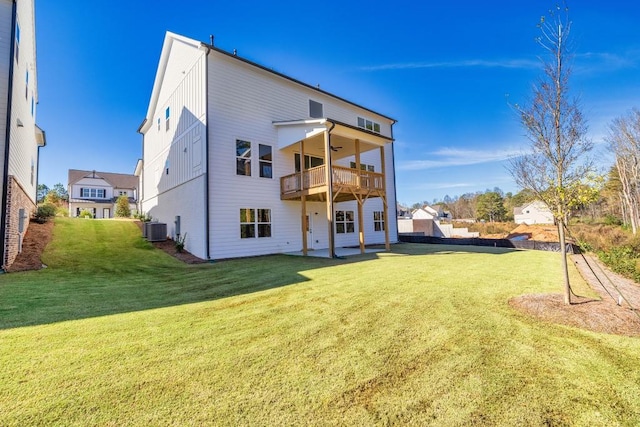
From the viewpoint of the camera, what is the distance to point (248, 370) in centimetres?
288

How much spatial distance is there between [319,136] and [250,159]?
3326mm

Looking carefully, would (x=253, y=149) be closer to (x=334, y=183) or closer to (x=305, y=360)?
(x=334, y=183)

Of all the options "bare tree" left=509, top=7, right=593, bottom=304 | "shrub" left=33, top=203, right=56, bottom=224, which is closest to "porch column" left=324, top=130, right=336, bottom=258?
"bare tree" left=509, top=7, right=593, bottom=304

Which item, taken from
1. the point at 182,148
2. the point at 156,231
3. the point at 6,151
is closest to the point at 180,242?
the point at 156,231

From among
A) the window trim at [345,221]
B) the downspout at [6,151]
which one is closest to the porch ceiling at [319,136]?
the window trim at [345,221]

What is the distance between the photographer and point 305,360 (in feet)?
10.2

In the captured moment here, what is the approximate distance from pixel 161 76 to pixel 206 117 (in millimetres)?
7743

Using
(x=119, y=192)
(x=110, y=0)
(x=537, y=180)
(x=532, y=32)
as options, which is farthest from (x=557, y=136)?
(x=119, y=192)

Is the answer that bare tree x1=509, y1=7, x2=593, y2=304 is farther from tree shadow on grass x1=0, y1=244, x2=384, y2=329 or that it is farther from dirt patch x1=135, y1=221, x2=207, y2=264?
dirt patch x1=135, y1=221, x2=207, y2=264

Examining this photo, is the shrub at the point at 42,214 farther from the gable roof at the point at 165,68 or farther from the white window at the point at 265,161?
the white window at the point at 265,161

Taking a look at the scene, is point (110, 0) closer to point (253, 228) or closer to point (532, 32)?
point (253, 228)

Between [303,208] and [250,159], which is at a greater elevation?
[250,159]

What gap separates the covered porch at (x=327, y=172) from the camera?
38.5ft

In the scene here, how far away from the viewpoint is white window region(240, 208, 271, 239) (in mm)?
12438
